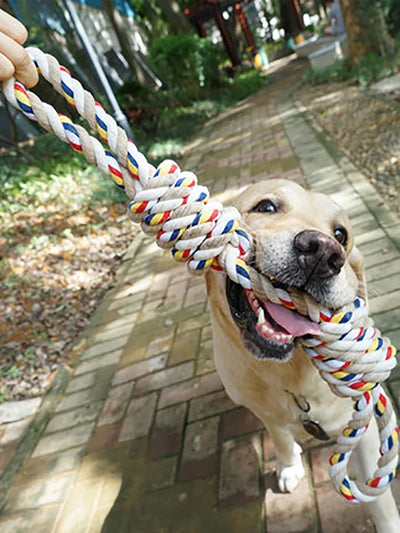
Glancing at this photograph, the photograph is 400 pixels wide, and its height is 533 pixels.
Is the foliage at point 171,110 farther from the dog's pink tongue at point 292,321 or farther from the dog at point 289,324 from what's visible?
the dog's pink tongue at point 292,321

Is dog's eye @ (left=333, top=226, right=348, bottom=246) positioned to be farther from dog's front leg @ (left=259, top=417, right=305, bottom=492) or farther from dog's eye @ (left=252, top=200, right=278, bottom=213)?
dog's front leg @ (left=259, top=417, right=305, bottom=492)

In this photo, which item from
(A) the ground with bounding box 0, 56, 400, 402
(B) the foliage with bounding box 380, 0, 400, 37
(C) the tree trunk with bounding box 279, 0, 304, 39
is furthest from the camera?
(C) the tree trunk with bounding box 279, 0, 304, 39

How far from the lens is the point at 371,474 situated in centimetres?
169

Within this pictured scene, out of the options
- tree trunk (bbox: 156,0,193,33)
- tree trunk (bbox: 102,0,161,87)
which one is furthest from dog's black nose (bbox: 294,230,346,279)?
tree trunk (bbox: 156,0,193,33)

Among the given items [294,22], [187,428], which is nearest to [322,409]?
[187,428]

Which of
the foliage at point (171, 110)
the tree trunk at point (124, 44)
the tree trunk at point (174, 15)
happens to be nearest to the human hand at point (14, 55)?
the foliage at point (171, 110)

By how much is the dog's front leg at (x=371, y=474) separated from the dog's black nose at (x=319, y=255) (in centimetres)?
80

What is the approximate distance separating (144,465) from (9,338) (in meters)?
2.63

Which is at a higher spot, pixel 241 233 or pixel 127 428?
pixel 241 233

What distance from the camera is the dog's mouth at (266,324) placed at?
1.21 m

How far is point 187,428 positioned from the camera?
8.98ft

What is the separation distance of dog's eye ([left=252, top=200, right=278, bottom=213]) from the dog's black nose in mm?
537

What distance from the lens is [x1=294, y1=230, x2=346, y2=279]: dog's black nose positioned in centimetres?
124

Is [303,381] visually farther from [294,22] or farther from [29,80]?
[294,22]
